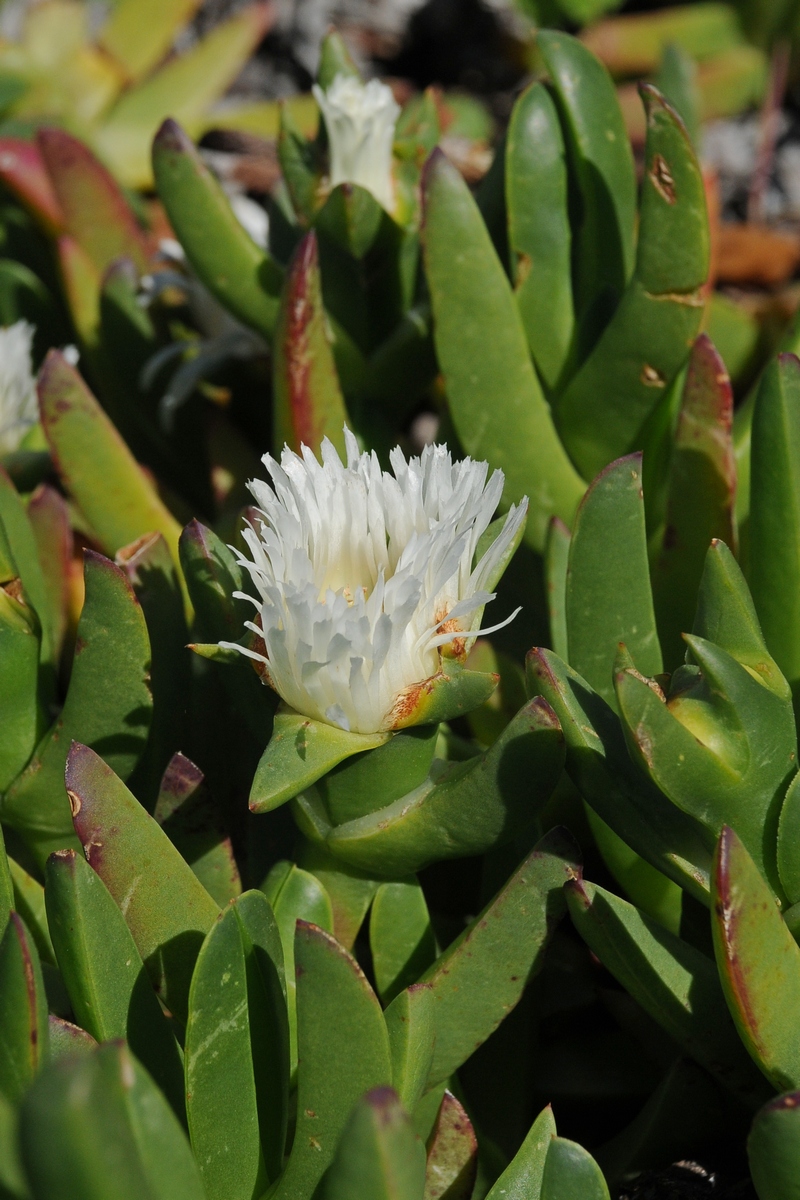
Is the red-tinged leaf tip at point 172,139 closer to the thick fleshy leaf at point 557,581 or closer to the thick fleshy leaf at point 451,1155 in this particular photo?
the thick fleshy leaf at point 557,581

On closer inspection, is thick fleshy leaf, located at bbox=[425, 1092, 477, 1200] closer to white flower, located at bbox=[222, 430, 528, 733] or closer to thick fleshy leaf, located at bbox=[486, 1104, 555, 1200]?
thick fleshy leaf, located at bbox=[486, 1104, 555, 1200]

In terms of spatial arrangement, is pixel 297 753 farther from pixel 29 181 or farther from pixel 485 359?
pixel 29 181

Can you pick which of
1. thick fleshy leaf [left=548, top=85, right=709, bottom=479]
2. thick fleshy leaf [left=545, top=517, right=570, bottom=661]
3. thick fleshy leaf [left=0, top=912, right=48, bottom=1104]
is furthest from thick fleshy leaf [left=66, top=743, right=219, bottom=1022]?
thick fleshy leaf [left=548, top=85, right=709, bottom=479]

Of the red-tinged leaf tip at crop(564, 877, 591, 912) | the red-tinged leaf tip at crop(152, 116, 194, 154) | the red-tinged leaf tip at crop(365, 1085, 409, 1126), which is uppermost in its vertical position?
the red-tinged leaf tip at crop(152, 116, 194, 154)

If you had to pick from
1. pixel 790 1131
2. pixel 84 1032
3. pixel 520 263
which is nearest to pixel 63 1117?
pixel 84 1032

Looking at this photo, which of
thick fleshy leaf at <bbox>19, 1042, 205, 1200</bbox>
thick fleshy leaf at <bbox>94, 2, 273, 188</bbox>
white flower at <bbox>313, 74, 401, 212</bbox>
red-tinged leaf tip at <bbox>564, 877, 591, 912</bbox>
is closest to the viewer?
thick fleshy leaf at <bbox>19, 1042, 205, 1200</bbox>

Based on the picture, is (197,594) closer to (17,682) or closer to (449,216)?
(17,682)

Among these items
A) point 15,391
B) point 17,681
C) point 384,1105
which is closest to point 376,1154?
point 384,1105
